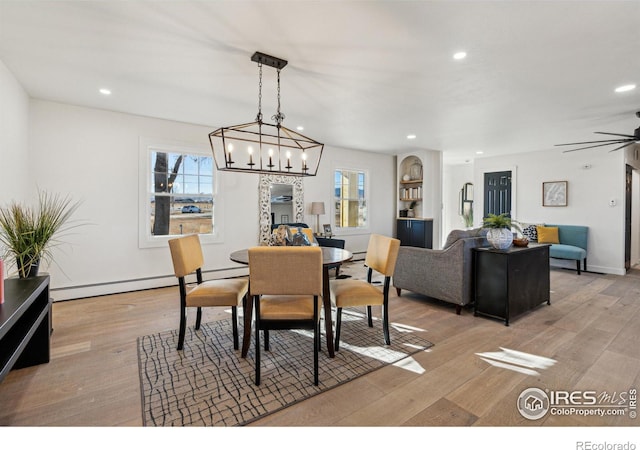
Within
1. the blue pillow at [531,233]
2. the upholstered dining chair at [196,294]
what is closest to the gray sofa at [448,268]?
the upholstered dining chair at [196,294]

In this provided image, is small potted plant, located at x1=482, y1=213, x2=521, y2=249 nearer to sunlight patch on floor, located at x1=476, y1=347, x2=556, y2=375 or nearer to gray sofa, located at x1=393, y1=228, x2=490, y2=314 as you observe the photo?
gray sofa, located at x1=393, y1=228, x2=490, y2=314

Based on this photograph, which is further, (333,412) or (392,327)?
(392,327)

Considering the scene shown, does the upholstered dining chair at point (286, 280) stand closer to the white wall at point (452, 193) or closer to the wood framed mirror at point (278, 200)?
the wood framed mirror at point (278, 200)

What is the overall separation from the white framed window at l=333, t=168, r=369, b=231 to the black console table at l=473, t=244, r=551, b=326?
3.63m

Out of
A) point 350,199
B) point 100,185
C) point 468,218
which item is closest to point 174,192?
point 100,185

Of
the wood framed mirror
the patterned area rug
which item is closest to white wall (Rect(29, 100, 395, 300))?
the wood framed mirror

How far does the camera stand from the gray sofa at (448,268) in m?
3.36

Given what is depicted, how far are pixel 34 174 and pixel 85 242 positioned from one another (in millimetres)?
974

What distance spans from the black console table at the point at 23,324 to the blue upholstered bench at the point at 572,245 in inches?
286

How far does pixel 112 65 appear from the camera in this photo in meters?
2.79

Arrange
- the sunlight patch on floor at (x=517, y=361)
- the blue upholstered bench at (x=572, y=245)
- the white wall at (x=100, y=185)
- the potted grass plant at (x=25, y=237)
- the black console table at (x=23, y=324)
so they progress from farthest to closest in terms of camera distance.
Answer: the blue upholstered bench at (x=572, y=245) → the white wall at (x=100, y=185) → the potted grass plant at (x=25, y=237) → the sunlight patch on floor at (x=517, y=361) → the black console table at (x=23, y=324)

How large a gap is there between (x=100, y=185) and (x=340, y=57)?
3.55 meters

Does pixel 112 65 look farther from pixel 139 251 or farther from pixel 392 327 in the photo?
pixel 392 327

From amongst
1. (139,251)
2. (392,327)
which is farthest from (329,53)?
(139,251)
